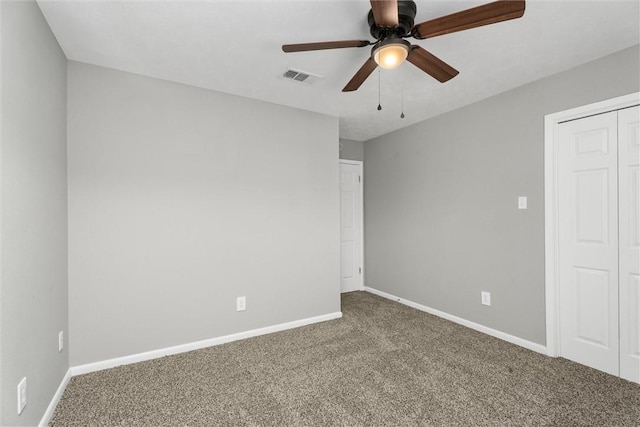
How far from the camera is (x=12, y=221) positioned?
1.43 metres

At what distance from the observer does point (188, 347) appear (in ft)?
9.06

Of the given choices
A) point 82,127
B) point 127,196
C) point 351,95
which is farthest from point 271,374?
point 351,95

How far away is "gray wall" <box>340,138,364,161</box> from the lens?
15.6ft

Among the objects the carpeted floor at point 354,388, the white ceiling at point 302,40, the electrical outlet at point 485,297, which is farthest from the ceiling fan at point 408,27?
the electrical outlet at point 485,297

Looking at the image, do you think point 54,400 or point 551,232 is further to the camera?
point 551,232

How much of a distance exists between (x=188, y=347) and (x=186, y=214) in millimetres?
1195

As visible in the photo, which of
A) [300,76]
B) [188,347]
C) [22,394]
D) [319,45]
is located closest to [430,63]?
[319,45]

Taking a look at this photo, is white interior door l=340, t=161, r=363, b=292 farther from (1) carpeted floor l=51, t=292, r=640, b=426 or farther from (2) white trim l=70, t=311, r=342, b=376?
(1) carpeted floor l=51, t=292, r=640, b=426

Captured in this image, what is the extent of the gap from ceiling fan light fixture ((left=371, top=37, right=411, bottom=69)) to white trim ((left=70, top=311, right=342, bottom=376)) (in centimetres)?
267

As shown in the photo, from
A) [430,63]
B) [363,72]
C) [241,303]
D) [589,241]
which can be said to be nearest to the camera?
[430,63]

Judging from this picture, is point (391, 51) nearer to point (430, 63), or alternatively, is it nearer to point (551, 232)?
point (430, 63)

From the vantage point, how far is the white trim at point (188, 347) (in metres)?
2.39

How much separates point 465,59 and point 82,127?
301cm

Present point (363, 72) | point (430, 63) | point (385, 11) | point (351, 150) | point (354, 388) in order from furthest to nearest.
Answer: point (351, 150)
point (354, 388)
point (363, 72)
point (430, 63)
point (385, 11)
